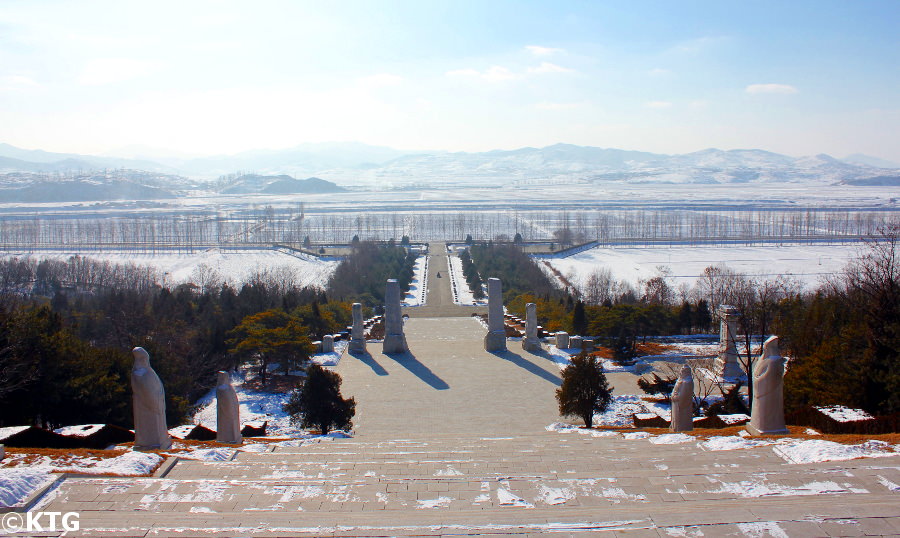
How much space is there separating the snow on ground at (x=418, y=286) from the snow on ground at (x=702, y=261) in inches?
452

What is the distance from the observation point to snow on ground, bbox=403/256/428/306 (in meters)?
44.2

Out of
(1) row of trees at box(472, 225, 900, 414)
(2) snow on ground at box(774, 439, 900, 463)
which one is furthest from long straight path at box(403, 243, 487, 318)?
(2) snow on ground at box(774, 439, 900, 463)

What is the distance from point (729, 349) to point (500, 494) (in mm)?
16503

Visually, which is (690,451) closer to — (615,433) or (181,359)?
(615,433)

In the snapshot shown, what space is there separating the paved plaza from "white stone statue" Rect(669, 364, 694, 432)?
60.3 inches

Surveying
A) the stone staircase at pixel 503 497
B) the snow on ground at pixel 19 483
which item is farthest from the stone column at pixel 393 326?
the snow on ground at pixel 19 483

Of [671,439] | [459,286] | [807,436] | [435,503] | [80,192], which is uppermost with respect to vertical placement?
[80,192]

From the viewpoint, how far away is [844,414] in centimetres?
1135

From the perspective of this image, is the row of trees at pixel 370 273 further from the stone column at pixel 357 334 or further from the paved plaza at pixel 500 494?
the paved plaza at pixel 500 494

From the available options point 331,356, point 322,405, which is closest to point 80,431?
point 322,405

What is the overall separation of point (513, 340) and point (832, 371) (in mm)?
14203

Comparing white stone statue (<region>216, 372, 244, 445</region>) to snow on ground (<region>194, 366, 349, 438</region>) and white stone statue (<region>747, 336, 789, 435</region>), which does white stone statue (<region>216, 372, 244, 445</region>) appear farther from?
white stone statue (<region>747, 336, 789, 435</region>)

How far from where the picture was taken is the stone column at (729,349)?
21.6 metres

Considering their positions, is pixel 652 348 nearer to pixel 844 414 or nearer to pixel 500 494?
pixel 844 414
